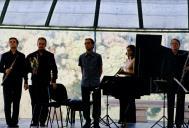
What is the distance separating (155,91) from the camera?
8500 mm

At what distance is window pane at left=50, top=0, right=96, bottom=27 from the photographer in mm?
12812

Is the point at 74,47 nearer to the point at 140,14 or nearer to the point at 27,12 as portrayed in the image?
the point at 27,12

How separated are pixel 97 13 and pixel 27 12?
1.86 metres

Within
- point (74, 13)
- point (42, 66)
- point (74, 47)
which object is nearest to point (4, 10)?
point (74, 13)

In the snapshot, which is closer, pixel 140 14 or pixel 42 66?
pixel 42 66

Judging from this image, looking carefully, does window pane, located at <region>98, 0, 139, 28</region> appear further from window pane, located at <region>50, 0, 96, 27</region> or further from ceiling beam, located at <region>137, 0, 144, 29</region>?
window pane, located at <region>50, 0, 96, 27</region>

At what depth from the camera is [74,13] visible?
1305 cm

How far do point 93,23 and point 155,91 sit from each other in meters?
4.70

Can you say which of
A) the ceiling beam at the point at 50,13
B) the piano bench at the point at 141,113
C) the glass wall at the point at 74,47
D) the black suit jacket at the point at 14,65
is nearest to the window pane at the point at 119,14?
the glass wall at the point at 74,47

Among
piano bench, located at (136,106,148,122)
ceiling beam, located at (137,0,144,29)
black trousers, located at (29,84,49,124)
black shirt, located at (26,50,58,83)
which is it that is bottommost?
piano bench, located at (136,106,148,122)

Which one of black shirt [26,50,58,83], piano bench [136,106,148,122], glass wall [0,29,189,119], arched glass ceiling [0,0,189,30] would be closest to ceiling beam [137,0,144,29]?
arched glass ceiling [0,0,189,30]

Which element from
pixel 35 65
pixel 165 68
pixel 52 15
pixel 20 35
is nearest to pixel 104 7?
pixel 52 15

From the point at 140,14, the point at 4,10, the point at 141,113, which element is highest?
the point at 4,10

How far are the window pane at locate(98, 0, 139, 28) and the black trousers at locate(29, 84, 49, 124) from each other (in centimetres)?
375
